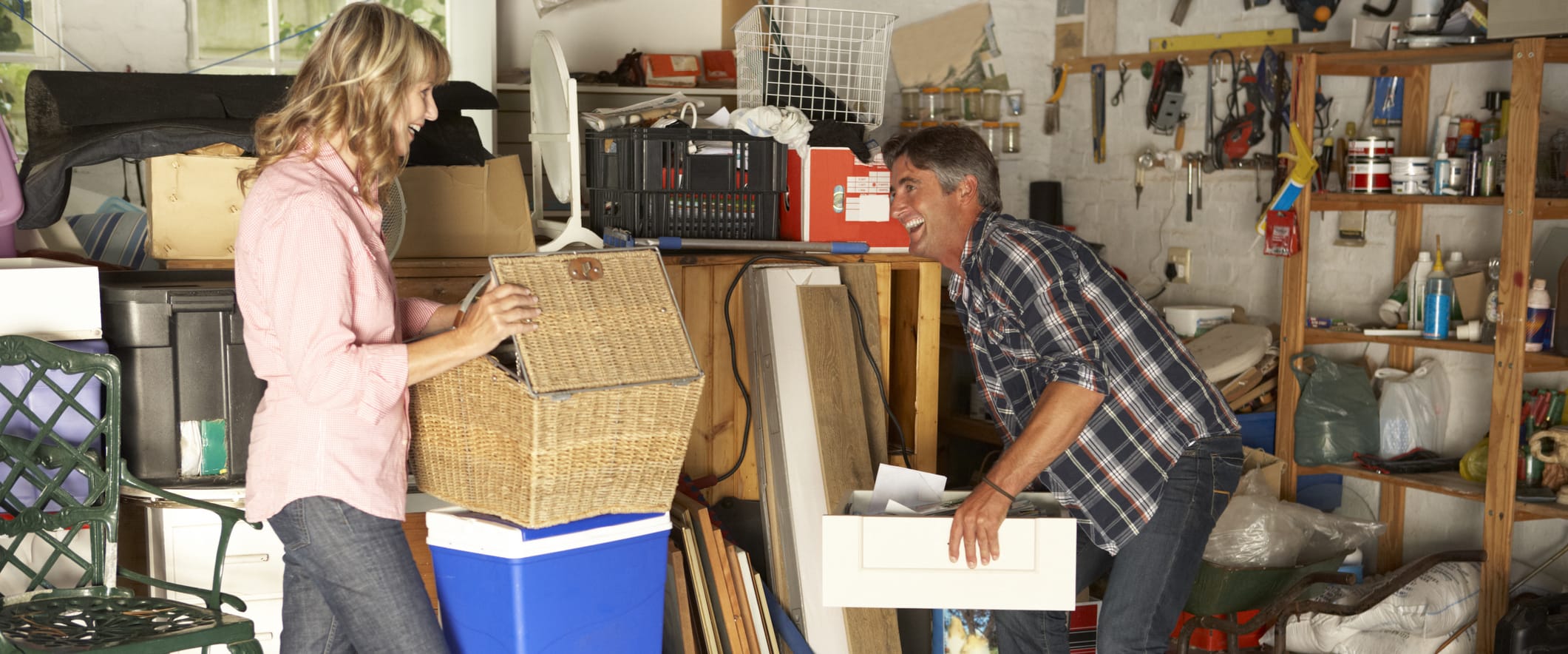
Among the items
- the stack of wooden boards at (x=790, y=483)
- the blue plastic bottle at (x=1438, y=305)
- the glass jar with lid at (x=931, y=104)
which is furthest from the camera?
the glass jar with lid at (x=931, y=104)

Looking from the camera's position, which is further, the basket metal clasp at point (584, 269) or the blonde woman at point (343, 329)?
the basket metal clasp at point (584, 269)

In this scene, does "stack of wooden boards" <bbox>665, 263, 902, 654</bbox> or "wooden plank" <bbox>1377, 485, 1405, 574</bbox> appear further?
"wooden plank" <bbox>1377, 485, 1405, 574</bbox>

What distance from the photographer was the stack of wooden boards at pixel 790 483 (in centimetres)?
298

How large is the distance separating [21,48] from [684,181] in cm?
266

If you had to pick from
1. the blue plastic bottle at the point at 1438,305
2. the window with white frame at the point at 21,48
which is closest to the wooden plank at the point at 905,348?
the blue plastic bottle at the point at 1438,305

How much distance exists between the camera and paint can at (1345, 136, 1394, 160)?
3.70 m

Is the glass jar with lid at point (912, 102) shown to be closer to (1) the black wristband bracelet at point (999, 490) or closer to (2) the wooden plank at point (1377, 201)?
(2) the wooden plank at point (1377, 201)

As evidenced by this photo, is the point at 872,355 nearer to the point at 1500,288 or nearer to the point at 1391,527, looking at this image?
the point at 1500,288

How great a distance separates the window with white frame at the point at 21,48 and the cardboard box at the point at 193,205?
2.07 m

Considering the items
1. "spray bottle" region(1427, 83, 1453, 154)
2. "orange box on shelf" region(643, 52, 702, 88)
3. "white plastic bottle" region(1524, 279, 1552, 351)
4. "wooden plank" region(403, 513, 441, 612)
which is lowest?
"wooden plank" region(403, 513, 441, 612)

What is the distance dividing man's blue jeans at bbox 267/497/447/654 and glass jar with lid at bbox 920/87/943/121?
3.60 metres

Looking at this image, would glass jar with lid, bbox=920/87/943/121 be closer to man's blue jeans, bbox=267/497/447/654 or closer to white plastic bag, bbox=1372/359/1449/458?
white plastic bag, bbox=1372/359/1449/458

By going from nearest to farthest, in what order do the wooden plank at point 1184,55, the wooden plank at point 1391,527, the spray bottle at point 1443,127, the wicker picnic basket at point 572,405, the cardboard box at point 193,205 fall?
the wicker picnic basket at point 572,405
the cardboard box at point 193,205
the spray bottle at point 1443,127
the wooden plank at point 1391,527
the wooden plank at point 1184,55

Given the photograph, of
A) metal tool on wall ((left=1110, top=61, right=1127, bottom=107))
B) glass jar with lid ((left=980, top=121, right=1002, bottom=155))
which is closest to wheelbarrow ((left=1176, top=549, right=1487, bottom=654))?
metal tool on wall ((left=1110, top=61, right=1127, bottom=107))
